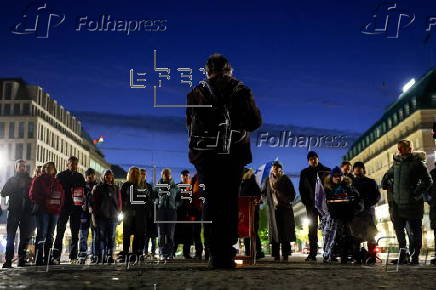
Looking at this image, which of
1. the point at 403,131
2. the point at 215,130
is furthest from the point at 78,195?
the point at 403,131

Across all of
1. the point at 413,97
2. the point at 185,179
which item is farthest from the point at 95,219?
the point at 413,97

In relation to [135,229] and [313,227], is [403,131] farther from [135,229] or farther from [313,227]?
[135,229]

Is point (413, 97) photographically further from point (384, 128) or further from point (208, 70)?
point (208, 70)

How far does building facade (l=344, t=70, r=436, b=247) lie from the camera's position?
7156cm

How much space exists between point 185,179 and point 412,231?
18.2 feet

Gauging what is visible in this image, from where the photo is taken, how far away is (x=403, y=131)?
77.9 m

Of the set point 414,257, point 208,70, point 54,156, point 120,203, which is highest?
point 54,156

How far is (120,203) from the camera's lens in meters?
12.7

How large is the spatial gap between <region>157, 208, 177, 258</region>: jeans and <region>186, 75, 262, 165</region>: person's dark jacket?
743 cm

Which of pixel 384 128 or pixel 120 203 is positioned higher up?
pixel 384 128

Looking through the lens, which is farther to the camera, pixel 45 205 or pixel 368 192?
pixel 368 192

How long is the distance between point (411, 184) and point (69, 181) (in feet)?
20.6

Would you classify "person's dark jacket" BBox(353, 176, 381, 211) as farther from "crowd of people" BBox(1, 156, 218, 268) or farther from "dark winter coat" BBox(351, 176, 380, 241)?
"crowd of people" BBox(1, 156, 218, 268)

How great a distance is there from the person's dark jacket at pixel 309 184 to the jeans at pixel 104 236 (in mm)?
3713
